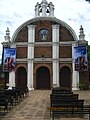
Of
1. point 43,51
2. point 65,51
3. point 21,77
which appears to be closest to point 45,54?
point 43,51

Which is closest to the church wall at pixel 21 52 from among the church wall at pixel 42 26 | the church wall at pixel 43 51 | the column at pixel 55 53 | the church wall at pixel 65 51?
the church wall at pixel 43 51

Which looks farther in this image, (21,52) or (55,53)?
(21,52)

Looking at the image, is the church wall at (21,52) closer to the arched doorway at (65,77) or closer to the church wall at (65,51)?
the church wall at (65,51)

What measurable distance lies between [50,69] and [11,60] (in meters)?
7.31

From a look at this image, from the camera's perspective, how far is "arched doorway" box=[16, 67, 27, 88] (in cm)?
4056

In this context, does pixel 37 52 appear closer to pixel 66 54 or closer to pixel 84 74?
pixel 66 54

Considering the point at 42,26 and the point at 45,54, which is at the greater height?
the point at 42,26

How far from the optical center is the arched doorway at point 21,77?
133 feet

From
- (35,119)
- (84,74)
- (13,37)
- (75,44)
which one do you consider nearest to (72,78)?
(84,74)

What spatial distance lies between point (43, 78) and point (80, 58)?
768 centimetres

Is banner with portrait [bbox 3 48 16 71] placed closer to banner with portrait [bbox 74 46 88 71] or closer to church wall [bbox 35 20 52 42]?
church wall [bbox 35 20 52 42]

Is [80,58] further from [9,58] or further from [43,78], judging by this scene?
[9,58]

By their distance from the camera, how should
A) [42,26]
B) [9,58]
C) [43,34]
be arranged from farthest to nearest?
[42,26]
[43,34]
[9,58]

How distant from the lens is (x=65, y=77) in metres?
40.3
